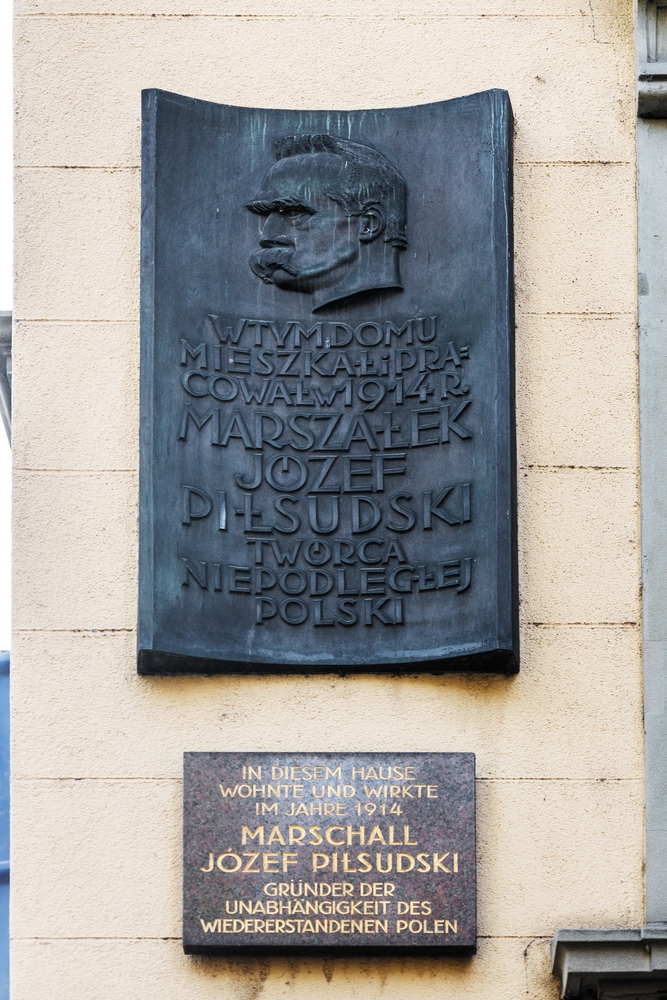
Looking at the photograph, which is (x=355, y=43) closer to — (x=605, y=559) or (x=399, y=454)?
(x=399, y=454)

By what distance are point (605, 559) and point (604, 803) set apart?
3.36 feet

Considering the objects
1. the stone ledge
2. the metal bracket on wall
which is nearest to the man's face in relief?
the metal bracket on wall

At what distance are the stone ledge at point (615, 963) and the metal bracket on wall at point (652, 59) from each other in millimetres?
3569

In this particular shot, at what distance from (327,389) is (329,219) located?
782mm

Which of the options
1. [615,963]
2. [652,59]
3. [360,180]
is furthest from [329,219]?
[615,963]

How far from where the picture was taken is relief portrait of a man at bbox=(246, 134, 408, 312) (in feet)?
25.9

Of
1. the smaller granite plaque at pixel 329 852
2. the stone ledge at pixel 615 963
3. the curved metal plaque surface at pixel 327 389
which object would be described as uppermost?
the curved metal plaque surface at pixel 327 389

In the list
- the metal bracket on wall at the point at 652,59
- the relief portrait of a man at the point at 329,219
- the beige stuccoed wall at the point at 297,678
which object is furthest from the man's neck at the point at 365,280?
the metal bracket on wall at the point at 652,59

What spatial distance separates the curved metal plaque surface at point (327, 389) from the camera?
24.6 feet

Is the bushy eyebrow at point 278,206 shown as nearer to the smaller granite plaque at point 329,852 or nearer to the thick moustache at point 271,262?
the thick moustache at point 271,262

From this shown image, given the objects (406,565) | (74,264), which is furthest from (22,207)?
(406,565)

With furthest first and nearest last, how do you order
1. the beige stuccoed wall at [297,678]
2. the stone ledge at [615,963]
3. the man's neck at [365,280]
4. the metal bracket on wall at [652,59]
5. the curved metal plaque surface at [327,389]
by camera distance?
the metal bracket on wall at [652,59]
the man's neck at [365,280]
the curved metal plaque surface at [327,389]
the beige stuccoed wall at [297,678]
the stone ledge at [615,963]

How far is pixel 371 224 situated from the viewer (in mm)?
7906

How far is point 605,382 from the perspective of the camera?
779 cm
